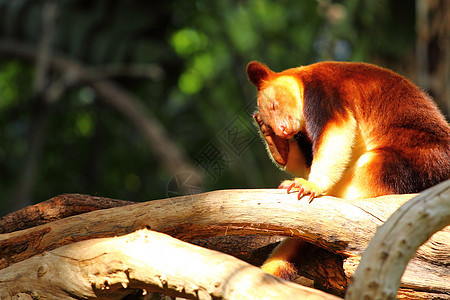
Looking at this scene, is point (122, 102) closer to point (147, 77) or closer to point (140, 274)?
point (147, 77)

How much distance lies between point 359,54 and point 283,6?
5.19m

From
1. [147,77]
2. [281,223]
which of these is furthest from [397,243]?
[147,77]

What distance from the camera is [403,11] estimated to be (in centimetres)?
1134

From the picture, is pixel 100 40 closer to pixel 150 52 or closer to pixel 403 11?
pixel 150 52

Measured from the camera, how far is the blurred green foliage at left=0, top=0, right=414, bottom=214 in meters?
12.9

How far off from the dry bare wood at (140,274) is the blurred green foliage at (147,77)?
8536mm

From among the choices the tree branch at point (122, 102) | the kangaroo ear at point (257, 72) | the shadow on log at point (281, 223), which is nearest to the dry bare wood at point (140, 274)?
the shadow on log at point (281, 223)

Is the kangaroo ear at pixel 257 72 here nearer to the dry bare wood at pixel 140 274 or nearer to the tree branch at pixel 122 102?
the dry bare wood at pixel 140 274

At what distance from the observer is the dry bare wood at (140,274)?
2.61 metres

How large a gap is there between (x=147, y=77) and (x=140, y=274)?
387 inches

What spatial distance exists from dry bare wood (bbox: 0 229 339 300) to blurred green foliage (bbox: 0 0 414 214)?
28.0 feet

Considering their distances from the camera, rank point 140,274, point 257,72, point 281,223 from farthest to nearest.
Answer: point 257,72, point 281,223, point 140,274

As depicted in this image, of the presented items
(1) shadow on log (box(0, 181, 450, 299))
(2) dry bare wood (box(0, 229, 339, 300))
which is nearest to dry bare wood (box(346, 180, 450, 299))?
(2) dry bare wood (box(0, 229, 339, 300))

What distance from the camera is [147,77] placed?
12.4 m
